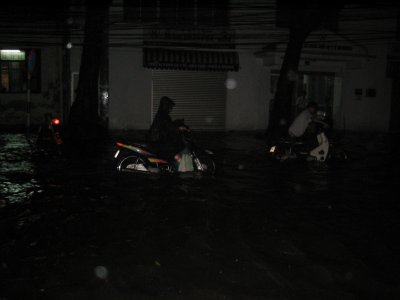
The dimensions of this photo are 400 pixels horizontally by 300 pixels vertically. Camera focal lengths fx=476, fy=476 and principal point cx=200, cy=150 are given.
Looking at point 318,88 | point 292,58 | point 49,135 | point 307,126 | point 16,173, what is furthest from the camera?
point 318,88

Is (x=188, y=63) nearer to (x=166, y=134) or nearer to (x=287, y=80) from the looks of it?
(x=287, y=80)

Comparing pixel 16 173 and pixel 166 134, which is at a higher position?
pixel 166 134

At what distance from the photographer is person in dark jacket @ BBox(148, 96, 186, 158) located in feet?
30.7

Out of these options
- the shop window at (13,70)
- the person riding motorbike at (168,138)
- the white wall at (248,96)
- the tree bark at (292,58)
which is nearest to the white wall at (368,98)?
the white wall at (248,96)

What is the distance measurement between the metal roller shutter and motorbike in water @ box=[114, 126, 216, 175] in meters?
11.4

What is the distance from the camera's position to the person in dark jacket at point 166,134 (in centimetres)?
934

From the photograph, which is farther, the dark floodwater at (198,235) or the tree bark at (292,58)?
the tree bark at (292,58)

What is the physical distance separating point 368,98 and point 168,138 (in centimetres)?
1696

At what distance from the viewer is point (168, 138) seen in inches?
371

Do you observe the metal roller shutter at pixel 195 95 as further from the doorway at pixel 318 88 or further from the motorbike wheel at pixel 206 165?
the motorbike wheel at pixel 206 165

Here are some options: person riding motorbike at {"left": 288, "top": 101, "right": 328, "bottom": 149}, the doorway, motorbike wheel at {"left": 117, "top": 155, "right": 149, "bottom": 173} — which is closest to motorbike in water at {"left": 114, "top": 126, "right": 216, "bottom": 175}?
motorbike wheel at {"left": 117, "top": 155, "right": 149, "bottom": 173}

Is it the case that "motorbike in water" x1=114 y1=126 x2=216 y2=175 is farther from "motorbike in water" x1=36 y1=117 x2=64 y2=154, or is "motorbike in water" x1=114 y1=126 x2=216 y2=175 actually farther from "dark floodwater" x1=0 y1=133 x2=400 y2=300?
"motorbike in water" x1=36 y1=117 x2=64 y2=154

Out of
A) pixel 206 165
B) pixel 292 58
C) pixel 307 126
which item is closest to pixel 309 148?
pixel 307 126

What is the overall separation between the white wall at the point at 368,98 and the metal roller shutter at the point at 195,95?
20.7 feet
